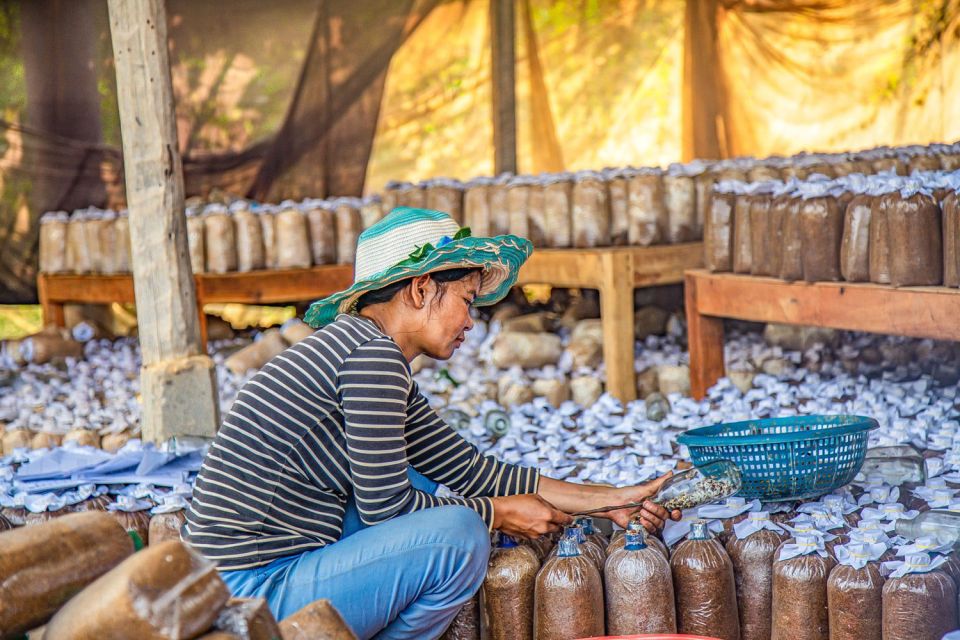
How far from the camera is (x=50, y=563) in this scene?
203cm

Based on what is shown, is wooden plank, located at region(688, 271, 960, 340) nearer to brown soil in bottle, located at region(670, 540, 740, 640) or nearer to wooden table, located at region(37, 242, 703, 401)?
wooden table, located at region(37, 242, 703, 401)

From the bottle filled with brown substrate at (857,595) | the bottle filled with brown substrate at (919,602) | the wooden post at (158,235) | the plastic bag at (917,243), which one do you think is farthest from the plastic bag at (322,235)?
the bottle filled with brown substrate at (919,602)

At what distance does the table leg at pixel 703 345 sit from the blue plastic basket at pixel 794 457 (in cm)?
216

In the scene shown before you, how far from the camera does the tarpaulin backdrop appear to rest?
29.9 feet

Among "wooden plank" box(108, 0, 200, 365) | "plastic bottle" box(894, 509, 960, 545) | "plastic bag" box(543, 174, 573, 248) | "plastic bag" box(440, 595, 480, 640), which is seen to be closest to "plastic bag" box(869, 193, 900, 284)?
"plastic bottle" box(894, 509, 960, 545)

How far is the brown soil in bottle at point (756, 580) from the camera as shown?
3.05m

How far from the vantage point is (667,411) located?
203 inches

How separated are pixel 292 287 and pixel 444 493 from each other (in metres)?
4.25

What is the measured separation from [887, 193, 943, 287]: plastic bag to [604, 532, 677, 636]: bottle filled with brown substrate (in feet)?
6.07

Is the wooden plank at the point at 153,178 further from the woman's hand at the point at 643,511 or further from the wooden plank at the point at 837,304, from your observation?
the wooden plank at the point at 837,304

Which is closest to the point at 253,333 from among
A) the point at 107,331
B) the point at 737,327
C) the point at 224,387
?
the point at 107,331

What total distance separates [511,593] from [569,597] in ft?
0.67

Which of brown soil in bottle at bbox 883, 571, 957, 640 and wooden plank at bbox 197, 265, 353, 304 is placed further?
wooden plank at bbox 197, 265, 353, 304

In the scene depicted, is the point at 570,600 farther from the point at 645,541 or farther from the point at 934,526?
the point at 934,526
